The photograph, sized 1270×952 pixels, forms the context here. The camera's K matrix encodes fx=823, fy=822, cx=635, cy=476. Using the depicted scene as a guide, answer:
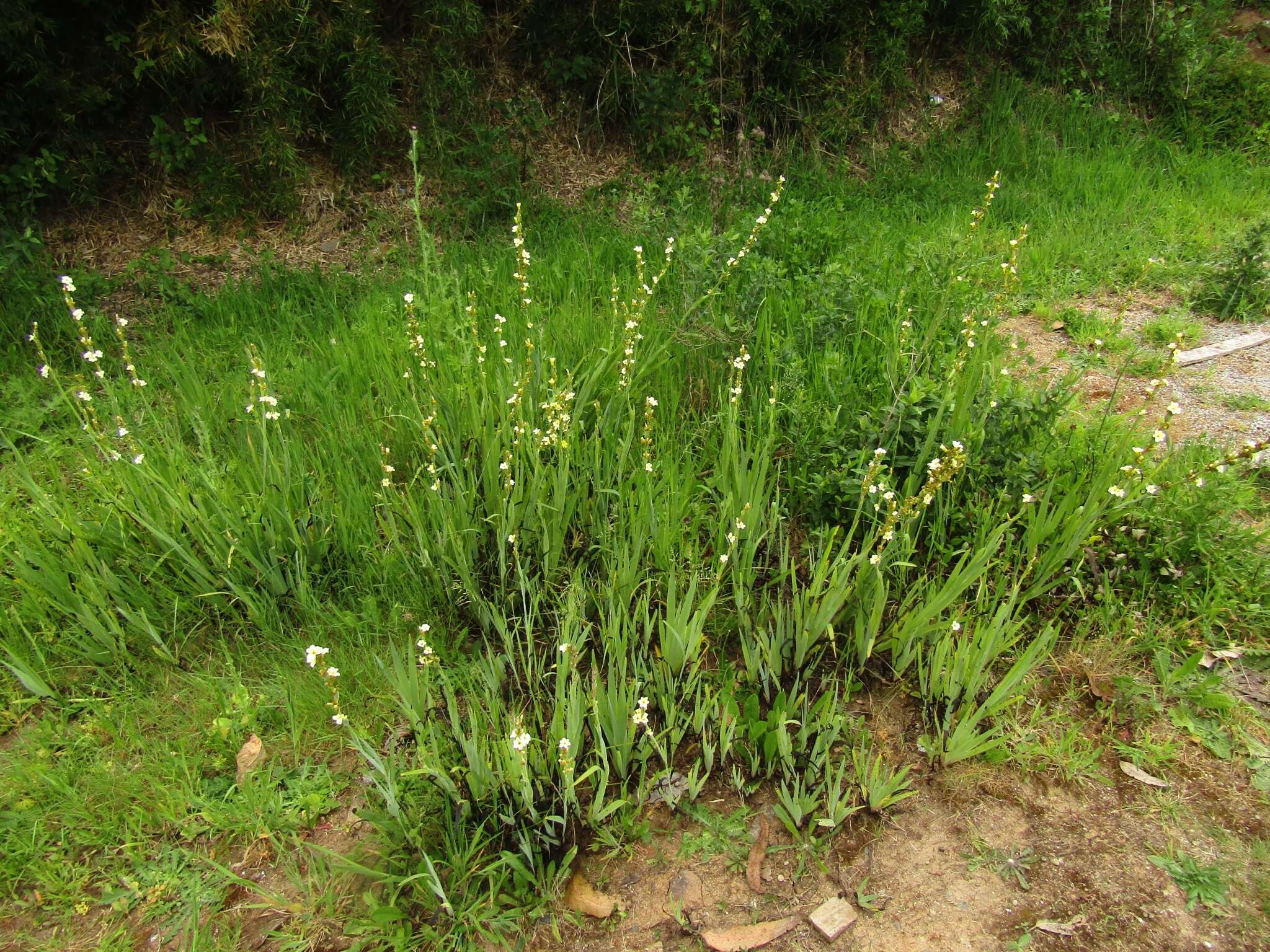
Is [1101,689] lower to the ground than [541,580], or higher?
lower

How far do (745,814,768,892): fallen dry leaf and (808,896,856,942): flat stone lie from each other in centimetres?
→ 14

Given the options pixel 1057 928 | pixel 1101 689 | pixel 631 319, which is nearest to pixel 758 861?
pixel 1057 928

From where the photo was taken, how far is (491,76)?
18.1ft

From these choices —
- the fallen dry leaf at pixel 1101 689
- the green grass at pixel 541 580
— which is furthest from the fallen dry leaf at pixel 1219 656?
the fallen dry leaf at pixel 1101 689

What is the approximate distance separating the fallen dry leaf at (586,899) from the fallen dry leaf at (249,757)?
94 cm

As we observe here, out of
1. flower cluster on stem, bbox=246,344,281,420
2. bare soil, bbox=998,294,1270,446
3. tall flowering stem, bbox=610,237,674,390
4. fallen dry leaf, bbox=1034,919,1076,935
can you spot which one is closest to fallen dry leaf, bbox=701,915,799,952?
fallen dry leaf, bbox=1034,919,1076,935

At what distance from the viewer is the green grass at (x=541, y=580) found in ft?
6.85

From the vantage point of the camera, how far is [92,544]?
2.70 metres

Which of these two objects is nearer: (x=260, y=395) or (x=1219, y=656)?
(x=1219, y=656)

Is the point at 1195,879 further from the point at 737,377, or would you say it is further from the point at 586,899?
the point at 737,377

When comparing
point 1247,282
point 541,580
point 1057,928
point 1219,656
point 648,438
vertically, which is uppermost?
point 648,438

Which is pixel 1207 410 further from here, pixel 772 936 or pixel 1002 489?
pixel 772 936

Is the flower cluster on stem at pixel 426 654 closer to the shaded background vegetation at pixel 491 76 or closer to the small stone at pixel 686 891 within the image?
the small stone at pixel 686 891

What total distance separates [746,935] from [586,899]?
39 cm
